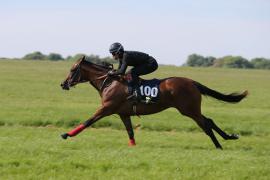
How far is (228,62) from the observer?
486ft

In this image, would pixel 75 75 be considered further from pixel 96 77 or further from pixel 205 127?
pixel 205 127

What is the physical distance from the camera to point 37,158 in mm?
11109

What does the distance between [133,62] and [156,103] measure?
119 cm

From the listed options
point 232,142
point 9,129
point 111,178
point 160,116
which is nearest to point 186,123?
point 160,116

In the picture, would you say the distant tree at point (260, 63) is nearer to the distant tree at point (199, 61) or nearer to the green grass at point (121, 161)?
the distant tree at point (199, 61)

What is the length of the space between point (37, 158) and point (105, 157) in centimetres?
136

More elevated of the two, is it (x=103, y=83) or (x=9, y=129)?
(x=103, y=83)

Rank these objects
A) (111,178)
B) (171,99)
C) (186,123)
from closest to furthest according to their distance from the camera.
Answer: (111,178) → (171,99) → (186,123)

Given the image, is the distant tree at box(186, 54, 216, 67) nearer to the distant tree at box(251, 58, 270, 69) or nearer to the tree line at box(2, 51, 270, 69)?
the tree line at box(2, 51, 270, 69)

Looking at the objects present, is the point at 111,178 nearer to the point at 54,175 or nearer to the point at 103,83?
the point at 54,175

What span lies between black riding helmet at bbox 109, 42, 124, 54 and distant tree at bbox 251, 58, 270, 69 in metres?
137

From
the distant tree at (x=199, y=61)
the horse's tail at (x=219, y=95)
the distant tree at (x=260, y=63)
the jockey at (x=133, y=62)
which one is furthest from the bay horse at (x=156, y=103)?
the distant tree at (x=199, y=61)

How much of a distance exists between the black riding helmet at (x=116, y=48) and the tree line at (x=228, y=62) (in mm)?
133095

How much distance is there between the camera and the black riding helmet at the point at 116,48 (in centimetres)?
1415
